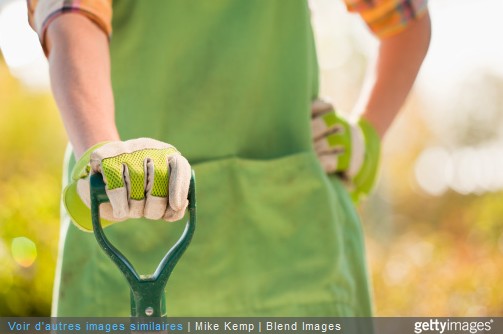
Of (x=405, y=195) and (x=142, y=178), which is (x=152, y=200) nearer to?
(x=142, y=178)

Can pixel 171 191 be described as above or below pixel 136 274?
above

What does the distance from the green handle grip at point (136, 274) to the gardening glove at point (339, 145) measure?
2.16 feet

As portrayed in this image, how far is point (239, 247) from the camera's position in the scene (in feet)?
5.52

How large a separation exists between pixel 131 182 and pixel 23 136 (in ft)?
17.7

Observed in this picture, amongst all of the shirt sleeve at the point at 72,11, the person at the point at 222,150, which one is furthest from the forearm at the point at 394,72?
the shirt sleeve at the point at 72,11

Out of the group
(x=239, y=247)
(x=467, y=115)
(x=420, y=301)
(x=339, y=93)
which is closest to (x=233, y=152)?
(x=239, y=247)

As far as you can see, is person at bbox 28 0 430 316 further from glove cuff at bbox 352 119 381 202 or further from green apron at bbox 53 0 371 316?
glove cuff at bbox 352 119 381 202

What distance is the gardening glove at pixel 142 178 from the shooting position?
1.23 m

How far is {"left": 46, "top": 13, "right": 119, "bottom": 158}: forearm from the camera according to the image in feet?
4.60

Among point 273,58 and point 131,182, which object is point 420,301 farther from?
point 131,182

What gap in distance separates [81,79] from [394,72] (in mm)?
899

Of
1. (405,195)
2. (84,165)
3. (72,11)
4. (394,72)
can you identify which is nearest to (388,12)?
Answer: (394,72)

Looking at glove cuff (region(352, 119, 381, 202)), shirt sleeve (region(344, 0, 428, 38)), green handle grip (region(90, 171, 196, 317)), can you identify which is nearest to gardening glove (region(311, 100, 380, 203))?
glove cuff (region(352, 119, 381, 202))

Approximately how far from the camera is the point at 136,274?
128 cm
